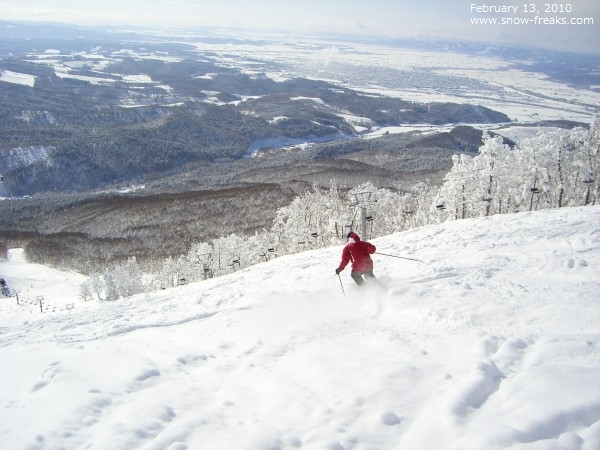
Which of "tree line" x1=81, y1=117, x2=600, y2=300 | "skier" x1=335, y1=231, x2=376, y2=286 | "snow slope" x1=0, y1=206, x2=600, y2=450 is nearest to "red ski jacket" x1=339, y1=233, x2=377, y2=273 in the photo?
"skier" x1=335, y1=231, x2=376, y2=286

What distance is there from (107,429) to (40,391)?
92.4 inches

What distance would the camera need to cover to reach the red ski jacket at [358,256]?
1512 centimetres

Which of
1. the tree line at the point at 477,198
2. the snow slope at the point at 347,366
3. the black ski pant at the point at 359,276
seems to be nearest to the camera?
the snow slope at the point at 347,366

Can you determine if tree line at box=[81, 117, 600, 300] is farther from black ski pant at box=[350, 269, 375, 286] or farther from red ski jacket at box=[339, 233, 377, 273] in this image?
black ski pant at box=[350, 269, 375, 286]

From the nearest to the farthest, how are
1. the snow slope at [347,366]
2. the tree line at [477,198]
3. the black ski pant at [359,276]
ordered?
the snow slope at [347,366] < the black ski pant at [359,276] < the tree line at [477,198]

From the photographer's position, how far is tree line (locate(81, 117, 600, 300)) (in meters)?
44.0

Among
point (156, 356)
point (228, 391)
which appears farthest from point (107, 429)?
point (156, 356)

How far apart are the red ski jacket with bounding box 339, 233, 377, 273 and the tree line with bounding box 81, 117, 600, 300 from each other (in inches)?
716

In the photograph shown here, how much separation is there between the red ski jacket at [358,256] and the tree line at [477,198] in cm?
1819

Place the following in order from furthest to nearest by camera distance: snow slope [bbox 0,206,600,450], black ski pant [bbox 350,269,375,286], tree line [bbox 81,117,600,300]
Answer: tree line [bbox 81,117,600,300]
black ski pant [bbox 350,269,375,286]
snow slope [bbox 0,206,600,450]

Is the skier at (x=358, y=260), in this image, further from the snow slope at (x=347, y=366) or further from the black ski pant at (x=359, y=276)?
the snow slope at (x=347, y=366)

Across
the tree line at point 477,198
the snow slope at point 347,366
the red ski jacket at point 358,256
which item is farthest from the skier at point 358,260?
the tree line at point 477,198

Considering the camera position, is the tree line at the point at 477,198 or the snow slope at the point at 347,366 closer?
the snow slope at the point at 347,366

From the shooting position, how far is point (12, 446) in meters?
7.18
